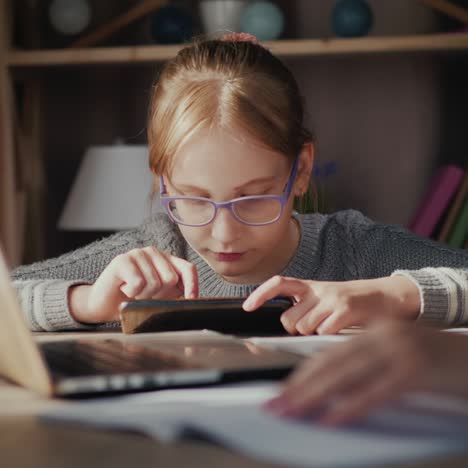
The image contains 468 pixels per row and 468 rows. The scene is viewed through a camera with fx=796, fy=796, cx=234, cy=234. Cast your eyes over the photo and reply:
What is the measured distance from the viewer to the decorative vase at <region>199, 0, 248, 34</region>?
2.38 meters

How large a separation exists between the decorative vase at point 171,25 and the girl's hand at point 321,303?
159 cm

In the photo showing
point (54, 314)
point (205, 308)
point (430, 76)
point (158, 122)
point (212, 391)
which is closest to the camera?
Result: point (212, 391)

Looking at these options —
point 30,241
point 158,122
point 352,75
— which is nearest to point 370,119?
point 352,75

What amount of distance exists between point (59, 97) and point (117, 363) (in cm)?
225

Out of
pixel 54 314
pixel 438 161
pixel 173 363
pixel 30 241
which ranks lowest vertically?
pixel 30 241

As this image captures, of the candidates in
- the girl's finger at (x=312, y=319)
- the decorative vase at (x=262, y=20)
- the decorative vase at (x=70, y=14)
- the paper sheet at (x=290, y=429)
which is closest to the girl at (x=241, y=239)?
the girl's finger at (x=312, y=319)

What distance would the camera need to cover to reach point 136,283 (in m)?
0.97

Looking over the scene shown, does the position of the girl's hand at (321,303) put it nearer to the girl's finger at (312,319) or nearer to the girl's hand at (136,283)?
the girl's finger at (312,319)

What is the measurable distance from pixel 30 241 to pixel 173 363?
6.81 ft

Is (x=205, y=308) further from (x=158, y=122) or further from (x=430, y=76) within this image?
(x=430, y=76)

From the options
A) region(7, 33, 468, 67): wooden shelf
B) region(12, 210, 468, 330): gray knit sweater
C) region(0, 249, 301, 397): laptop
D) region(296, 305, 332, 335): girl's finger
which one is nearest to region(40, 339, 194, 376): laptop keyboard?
region(0, 249, 301, 397): laptop

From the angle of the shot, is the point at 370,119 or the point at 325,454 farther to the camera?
the point at 370,119

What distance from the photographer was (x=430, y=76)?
2.56m

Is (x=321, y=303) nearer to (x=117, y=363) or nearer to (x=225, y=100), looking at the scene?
(x=117, y=363)
